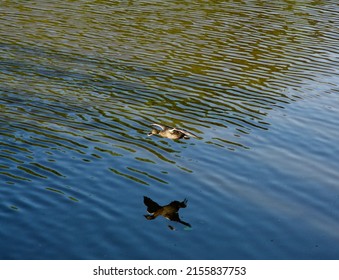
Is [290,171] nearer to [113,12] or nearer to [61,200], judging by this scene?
[61,200]

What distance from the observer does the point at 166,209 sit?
18.5 metres

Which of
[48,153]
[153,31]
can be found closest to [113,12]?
[153,31]

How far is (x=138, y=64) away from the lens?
104ft

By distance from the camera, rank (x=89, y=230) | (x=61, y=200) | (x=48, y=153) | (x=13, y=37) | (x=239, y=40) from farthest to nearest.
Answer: (x=239, y=40) < (x=13, y=37) < (x=48, y=153) < (x=61, y=200) < (x=89, y=230)

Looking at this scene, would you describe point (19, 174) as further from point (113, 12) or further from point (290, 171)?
point (113, 12)

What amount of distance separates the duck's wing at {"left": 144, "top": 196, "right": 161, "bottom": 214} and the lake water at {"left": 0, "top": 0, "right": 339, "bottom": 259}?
305 mm

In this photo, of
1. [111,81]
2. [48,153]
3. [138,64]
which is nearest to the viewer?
[48,153]

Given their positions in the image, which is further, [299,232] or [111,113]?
[111,113]

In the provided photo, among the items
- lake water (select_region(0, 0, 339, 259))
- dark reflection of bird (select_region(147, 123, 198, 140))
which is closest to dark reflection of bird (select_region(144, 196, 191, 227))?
lake water (select_region(0, 0, 339, 259))

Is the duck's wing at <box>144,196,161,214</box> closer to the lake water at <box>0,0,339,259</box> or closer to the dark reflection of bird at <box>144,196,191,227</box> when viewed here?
the dark reflection of bird at <box>144,196,191,227</box>

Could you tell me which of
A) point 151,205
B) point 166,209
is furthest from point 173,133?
point 166,209

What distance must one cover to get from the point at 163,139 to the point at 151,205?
4929 millimetres

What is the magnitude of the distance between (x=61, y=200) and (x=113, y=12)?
2393 centimetres

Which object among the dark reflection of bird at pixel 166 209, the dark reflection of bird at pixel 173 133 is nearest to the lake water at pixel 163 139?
the dark reflection of bird at pixel 166 209
